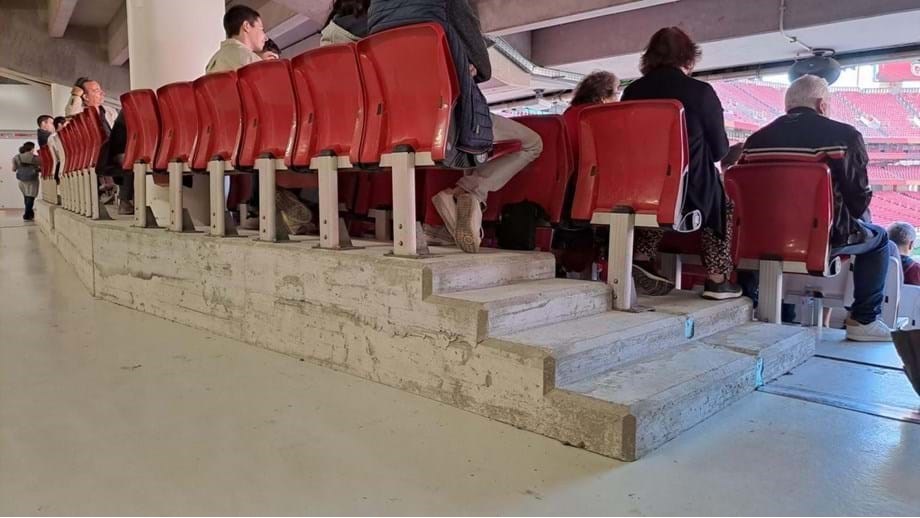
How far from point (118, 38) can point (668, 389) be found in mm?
11931

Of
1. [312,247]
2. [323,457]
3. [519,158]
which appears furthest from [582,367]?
[312,247]

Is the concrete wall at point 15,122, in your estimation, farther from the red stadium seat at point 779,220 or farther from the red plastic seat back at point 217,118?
the red stadium seat at point 779,220

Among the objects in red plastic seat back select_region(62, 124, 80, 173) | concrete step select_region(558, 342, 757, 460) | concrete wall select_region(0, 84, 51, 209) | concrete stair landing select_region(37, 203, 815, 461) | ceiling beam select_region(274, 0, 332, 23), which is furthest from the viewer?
concrete wall select_region(0, 84, 51, 209)

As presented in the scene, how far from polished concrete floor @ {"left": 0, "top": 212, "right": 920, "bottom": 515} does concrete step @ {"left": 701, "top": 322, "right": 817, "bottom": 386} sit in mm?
218

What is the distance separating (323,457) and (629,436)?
698mm

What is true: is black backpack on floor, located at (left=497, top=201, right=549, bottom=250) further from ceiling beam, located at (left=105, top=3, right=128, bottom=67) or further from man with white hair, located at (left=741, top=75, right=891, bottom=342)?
ceiling beam, located at (left=105, top=3, right=128, bottom=67)

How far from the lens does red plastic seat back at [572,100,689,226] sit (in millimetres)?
2213

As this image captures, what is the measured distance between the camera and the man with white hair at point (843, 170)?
2723 mm

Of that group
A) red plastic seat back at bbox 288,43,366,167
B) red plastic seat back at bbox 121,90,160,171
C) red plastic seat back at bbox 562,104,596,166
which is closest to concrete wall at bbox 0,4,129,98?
red plastic seat back at bbox 121,90,160,171

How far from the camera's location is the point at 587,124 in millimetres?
2439

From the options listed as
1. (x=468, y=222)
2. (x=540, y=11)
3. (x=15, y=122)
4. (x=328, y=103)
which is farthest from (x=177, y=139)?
(x=15, y=122)

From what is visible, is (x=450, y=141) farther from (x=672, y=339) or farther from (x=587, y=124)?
(x=672, y=339)

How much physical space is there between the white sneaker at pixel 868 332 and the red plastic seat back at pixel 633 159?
48.0 inches

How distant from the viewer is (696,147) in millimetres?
2393
